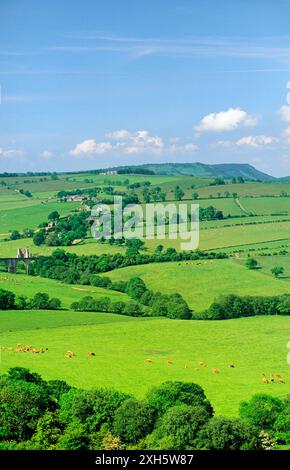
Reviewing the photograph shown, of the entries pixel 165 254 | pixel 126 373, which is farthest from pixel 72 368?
pixel 165 254

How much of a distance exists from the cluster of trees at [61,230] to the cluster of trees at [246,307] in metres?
33.0

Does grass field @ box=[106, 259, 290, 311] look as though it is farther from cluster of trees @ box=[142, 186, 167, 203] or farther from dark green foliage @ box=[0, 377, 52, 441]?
cluster of trees @ box=[142, 186, 167, 203]

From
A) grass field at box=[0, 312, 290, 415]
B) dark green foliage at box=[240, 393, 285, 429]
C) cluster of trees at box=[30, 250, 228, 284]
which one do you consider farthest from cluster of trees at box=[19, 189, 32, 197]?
dark green foliage at box=[240, 393, 285, 429]

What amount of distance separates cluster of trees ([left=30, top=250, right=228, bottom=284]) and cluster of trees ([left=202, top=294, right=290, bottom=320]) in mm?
16176

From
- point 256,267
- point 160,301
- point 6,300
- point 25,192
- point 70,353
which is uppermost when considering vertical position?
point 25,192

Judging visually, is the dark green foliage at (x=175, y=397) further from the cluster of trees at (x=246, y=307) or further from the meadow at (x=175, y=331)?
the cluster of trees at (x=246, y=307)

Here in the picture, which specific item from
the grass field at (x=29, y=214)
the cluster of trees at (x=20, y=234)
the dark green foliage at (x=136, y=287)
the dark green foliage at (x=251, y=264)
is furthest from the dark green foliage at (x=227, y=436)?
the grass field at (x=29, y=214)

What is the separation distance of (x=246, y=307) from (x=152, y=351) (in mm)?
13248

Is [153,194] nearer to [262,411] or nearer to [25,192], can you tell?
[25,192]

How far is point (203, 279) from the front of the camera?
202 feet

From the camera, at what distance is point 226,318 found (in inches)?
2023

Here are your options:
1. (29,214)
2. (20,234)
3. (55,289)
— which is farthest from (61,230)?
(55,289)

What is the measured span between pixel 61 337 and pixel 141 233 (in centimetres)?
3928
